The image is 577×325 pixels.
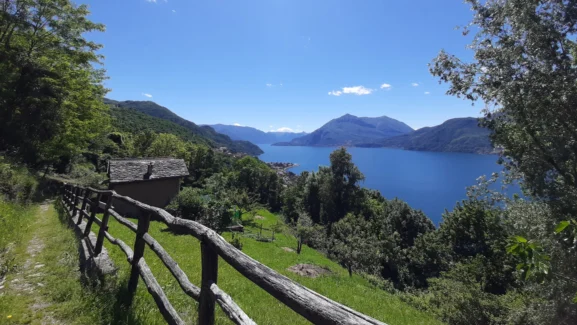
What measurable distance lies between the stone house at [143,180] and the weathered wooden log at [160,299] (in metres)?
24.3

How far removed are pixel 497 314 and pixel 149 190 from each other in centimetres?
2898

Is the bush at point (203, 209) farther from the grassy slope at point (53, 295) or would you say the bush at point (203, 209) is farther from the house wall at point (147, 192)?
the grassy slope at point (53, 295)

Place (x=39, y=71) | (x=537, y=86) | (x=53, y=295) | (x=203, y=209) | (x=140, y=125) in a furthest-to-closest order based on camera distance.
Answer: (x=140, y=125) → (x=203, y=209) → (x=39, y=71) → (x=537, y=86) → (x=53, y=295)

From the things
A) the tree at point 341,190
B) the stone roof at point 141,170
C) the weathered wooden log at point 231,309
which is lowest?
the tree at point 341,190

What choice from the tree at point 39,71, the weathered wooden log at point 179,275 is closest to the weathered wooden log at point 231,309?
the weathered wooden log at point 179,275

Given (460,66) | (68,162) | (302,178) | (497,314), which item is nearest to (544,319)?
(497,314)

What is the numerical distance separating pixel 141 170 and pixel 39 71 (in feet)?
43.8

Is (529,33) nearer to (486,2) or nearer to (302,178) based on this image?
(486,2)

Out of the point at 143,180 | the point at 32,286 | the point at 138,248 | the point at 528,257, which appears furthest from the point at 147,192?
the point at 528,257

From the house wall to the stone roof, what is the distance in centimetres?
53

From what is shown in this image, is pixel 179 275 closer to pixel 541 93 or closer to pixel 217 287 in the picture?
pixel 217 287

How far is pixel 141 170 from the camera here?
2803 centimetres

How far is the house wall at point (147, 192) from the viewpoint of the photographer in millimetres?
25942

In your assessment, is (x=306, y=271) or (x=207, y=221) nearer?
(x=306, y=271)
